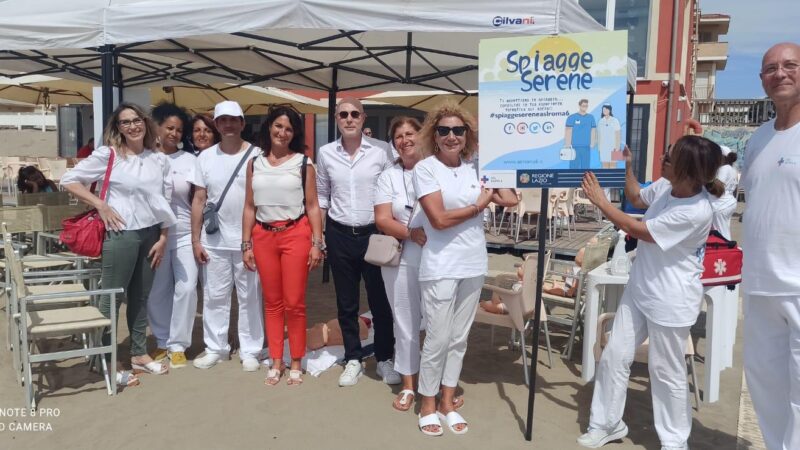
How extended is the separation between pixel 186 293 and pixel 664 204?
297 cm

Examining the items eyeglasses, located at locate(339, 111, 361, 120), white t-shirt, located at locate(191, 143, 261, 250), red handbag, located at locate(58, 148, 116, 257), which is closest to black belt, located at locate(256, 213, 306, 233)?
white t-shirt, located at locate(191, 143, 261, 250)

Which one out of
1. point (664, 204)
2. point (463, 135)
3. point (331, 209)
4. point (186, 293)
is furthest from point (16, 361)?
point (664, 204)

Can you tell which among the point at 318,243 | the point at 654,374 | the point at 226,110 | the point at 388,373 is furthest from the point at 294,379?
the point at 654,374

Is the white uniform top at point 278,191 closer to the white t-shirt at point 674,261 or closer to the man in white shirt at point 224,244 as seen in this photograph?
the man in white shirt at point 224,244

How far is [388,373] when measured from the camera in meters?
3.81

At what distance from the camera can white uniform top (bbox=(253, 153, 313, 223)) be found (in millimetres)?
3537

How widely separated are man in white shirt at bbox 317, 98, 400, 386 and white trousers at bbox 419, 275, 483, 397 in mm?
664

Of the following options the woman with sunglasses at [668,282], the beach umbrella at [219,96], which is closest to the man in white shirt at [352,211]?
the woman with sunglasses at [668,282]

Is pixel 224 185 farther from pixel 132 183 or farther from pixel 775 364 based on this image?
pixel 775 364

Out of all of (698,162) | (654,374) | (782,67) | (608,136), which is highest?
(782,67)

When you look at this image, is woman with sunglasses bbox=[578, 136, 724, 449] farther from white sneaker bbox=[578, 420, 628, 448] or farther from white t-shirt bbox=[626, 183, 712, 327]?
white sneaker bbox=[578, 420, 628, 448]

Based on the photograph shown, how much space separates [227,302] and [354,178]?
1292 mm

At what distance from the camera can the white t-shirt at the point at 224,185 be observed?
12.5ft

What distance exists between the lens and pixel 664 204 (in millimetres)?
2805
